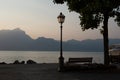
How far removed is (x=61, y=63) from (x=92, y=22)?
5.16 meters

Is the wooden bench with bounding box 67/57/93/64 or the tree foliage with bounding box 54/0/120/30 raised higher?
the tree foliage with bounding box 54/0/120/30

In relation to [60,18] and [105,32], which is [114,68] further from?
[60,18]

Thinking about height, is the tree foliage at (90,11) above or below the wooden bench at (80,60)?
above

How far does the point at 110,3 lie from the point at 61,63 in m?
6.23

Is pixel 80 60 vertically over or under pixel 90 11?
under

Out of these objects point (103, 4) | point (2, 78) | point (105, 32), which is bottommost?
point (2, 78)

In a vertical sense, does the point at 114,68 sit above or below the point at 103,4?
below

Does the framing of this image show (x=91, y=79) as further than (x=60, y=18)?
No

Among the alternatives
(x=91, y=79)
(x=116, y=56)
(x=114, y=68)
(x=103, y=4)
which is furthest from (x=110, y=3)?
(x=116, y=56)

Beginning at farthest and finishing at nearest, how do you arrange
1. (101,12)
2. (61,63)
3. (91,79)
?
1. (101,12)
2. (61,63)
3. (91,79)

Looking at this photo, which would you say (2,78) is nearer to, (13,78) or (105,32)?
(13,78)

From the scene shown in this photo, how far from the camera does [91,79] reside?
80.3 ft

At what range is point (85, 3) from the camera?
32.5 metres

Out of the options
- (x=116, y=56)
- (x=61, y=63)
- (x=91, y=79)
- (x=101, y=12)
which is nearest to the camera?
(x=91, y=79)
